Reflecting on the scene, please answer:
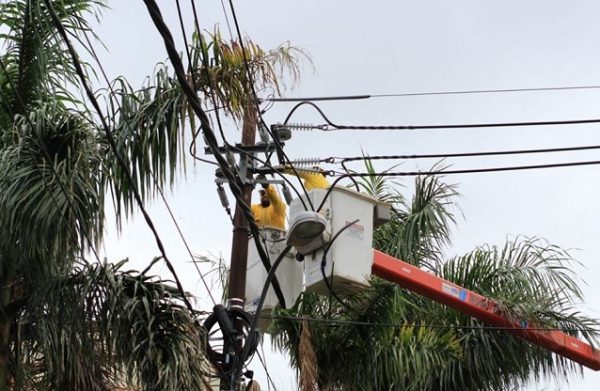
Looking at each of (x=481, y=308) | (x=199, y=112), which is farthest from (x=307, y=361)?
(x=199, y=112)

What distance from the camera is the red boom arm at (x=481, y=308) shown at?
11055mm

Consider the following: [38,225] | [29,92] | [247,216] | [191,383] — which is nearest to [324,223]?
[247,216]

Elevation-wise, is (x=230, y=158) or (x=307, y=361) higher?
(x=230, y=158)

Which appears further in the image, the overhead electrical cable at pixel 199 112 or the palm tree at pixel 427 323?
the palm tree at pixel 427 323

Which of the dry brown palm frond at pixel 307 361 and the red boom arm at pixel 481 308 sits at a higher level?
the red boom arm at pixel 481 308

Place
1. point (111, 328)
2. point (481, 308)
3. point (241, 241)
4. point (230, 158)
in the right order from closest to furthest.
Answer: point (111, 328), point (241, 241), point (230, 158), point (481, 308)

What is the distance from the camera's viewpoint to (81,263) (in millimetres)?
8648

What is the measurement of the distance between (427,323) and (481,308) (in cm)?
67

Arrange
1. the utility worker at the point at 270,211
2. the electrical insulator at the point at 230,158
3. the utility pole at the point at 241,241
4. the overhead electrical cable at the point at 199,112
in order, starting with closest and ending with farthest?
the overhead electrical cable at the point at 199,112 → the utility pole at the point at 241,241 → the electrical insulator at the point at 230,158 → the utility worker at the point at 270,211

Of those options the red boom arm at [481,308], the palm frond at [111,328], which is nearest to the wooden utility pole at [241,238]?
the palm frond at [111,328]

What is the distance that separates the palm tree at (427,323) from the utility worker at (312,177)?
1057 mm

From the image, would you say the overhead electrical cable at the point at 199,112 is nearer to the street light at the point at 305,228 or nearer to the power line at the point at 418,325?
the street light at the point at 305,228

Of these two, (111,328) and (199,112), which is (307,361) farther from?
(199,112)

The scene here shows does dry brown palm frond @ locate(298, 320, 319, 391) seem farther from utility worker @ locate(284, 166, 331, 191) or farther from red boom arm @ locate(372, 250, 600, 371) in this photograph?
utility worker @ locate(284, 166, 331, 191)
